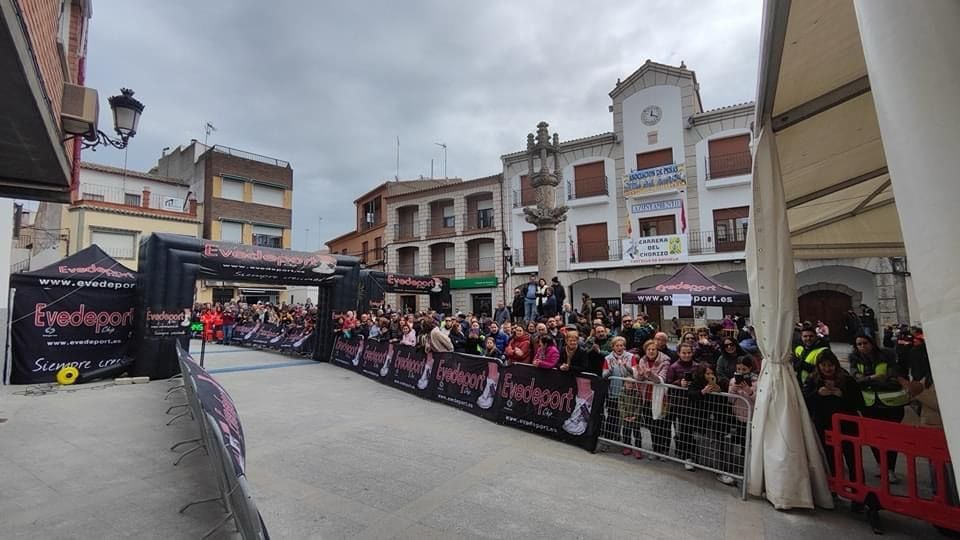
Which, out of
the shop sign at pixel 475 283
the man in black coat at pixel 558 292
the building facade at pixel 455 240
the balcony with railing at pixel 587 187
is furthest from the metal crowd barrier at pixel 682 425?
the shop sign at pixel 475 283

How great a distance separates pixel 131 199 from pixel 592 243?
94.3 ft

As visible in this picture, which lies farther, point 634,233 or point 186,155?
point 186,155

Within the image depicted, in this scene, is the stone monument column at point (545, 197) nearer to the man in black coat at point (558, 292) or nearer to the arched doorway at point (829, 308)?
the man in black coat at point (558, 292)

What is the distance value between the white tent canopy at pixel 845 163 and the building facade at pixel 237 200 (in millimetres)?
29517

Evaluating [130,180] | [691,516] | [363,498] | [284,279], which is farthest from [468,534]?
[130,180]

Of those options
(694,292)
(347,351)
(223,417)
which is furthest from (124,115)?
(694,292)

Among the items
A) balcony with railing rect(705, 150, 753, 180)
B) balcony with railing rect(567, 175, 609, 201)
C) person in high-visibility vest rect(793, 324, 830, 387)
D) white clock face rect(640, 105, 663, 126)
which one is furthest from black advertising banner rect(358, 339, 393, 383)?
white clock face rect(640, 105, 663, 126)

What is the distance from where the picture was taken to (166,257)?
10336 millimetres

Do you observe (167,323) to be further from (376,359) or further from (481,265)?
(481,265)

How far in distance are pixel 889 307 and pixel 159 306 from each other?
23808mm

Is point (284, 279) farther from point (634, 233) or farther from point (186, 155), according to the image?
point (186, 155)

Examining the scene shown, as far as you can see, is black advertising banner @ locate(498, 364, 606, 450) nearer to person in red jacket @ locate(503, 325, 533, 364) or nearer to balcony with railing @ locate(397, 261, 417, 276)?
person in red jacket @ locate(503, 325, 533, 364)

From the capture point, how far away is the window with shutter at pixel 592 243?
881 inches

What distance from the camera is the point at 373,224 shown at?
3481 cm
